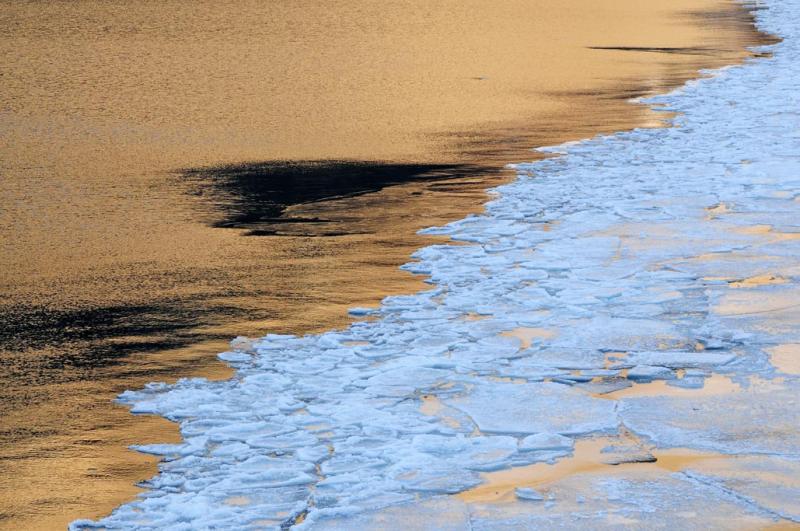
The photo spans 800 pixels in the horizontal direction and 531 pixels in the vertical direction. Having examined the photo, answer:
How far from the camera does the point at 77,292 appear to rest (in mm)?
6672

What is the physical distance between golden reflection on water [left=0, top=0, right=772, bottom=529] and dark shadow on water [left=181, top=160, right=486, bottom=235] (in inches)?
7.2

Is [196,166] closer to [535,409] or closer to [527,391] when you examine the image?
[527,391]

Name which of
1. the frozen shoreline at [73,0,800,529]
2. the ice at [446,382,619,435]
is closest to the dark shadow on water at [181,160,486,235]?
the frozen shoreline at [73,0,800,529]

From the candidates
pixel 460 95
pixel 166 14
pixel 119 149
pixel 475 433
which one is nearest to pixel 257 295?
pixel 475 433

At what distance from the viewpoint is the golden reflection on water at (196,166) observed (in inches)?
202

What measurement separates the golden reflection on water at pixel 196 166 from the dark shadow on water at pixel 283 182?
0.60 feet

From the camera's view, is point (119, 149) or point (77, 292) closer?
point (77, 292)

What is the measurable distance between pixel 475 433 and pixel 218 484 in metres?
1.10

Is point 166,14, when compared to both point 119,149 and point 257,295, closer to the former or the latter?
point 119,149

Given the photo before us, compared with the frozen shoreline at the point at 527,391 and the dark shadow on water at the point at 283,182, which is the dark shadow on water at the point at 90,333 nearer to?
the frozen shoreline at the point at 527,391

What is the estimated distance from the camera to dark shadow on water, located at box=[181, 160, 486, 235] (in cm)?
870

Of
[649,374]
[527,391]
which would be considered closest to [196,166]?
[527,391]

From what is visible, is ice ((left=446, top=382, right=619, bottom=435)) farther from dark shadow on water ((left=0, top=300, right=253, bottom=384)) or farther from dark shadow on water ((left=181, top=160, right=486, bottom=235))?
dark shadow on water ((left=181, top=160, right=486, bottom=235))

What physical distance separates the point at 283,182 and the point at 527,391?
5.30 metres
